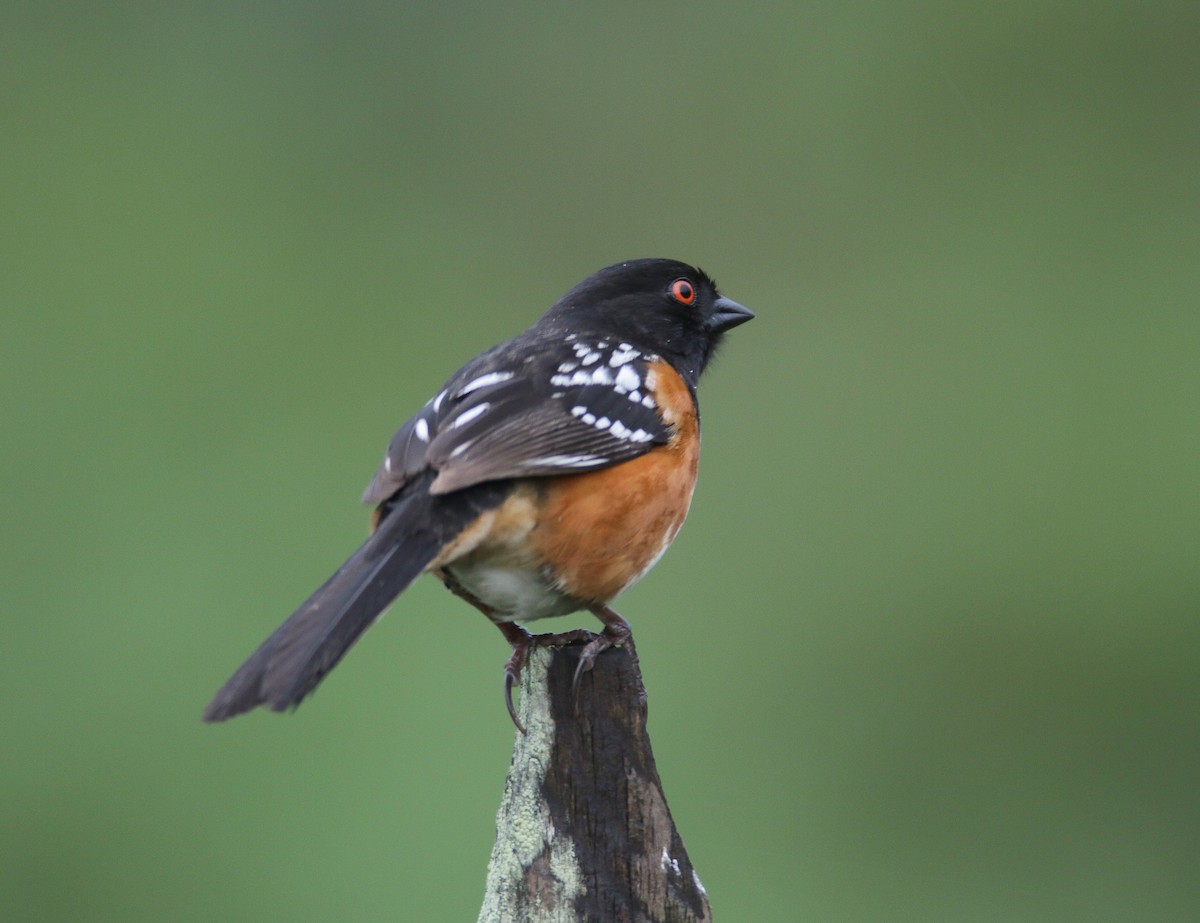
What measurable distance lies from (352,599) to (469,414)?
55cm

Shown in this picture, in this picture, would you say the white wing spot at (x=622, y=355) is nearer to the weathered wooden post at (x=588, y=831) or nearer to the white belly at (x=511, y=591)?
the white belly at (x=511, y=591)

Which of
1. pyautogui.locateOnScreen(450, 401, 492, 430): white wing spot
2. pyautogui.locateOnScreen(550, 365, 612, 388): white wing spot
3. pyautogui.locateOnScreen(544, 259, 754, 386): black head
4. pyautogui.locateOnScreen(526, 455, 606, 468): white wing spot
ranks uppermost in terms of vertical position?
pyautogui.locateOnScreen(544, 259, 754, 386): black head

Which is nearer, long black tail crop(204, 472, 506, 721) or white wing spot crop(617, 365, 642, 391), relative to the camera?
long black tail crop(204, 472, 506, 721)

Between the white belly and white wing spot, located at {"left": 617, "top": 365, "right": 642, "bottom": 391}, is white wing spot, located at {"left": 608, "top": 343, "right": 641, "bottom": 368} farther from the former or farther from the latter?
the white belly

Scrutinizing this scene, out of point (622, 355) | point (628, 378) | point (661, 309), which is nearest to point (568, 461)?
point (628, 378)

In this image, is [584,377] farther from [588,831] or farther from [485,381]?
[588,831]

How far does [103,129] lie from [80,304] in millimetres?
1070

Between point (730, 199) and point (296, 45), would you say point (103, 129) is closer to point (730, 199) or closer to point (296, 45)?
point (296, 45)

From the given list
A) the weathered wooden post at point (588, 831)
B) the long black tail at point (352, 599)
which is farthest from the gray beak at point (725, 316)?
the weathered wooden post at point (588, 831)

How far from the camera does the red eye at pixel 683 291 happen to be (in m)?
3.07

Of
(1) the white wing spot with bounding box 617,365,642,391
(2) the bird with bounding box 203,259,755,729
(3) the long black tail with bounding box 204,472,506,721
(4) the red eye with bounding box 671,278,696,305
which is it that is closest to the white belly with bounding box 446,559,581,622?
(2) the bird with bounding box 203,259,755,729

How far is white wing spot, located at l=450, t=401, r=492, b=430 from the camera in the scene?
7.58ft

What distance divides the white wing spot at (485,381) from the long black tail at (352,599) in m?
0.27

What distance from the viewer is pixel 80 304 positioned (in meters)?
5.53
